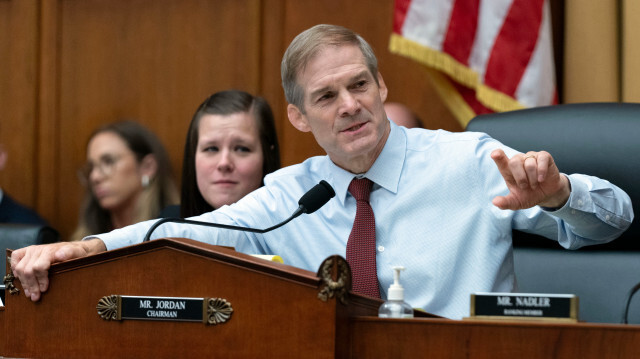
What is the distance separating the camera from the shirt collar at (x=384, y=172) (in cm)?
173

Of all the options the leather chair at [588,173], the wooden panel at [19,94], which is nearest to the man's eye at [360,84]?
the leather chair at [588,173]

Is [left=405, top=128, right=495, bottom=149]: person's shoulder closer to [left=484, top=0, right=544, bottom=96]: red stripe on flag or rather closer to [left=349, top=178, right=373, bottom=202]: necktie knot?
[left=349, top=178, right=373, bottom=202]: necktie knot

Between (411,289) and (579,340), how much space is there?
2.58ft

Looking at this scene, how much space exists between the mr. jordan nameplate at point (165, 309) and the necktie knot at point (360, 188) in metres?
0.72

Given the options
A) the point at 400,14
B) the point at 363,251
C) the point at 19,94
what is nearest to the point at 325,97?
the point at 363,251

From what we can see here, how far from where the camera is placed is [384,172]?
5.70 feet

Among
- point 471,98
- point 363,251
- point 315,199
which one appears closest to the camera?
point 315,199

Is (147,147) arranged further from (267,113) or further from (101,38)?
(267,113)

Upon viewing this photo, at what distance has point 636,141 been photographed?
1736 mm

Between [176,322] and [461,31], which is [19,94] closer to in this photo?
[461,31]

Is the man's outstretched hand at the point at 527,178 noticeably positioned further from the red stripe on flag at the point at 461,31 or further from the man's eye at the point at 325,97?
the red stripe on flag at the point at 461,31

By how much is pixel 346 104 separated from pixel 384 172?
17cm

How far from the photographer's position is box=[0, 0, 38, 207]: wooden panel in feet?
11.7

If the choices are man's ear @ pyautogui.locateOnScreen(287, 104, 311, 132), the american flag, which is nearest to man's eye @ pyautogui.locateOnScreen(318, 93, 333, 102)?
man's ear @ pyautogui.locateOnScreen(287, 104, 311, 132)
